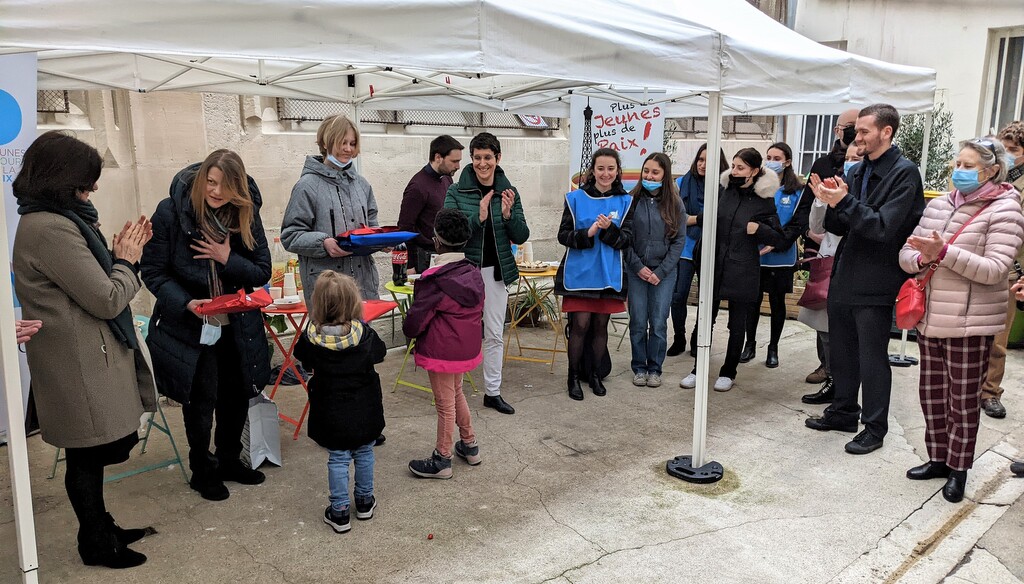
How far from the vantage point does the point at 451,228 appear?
377 centimetres

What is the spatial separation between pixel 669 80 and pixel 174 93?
4.12 metres

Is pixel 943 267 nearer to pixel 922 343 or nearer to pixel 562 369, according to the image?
pixel 922 343

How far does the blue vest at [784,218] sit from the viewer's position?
586 cm

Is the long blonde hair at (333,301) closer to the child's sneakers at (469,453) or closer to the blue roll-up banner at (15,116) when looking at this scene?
the child's sneakers at (469,453)

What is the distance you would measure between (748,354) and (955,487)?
2656 mm

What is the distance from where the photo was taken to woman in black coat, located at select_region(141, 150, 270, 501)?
340 centimetres

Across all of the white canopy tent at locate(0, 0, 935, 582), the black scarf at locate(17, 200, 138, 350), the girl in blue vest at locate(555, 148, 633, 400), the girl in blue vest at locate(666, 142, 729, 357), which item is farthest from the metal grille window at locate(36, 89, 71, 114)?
the girl in blue vest at locate(666, 142, 729, 357)

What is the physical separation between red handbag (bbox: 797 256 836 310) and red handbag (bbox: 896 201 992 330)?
136 centimetres

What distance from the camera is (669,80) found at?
11.6 ft

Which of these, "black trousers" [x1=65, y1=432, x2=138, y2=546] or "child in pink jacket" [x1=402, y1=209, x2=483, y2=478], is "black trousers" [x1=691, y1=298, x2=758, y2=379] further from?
"black trousers" [x1=65, y1=432, x2=138, y2=546]

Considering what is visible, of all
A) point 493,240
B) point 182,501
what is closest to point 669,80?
point 493,240

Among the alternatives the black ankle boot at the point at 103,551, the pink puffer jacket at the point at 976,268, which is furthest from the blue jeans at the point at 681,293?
the black ankle boot at the point at 103,551

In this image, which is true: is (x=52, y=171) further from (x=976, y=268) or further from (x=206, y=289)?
(x=976, y=268)

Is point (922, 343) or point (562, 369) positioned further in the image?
point (562, 369)
